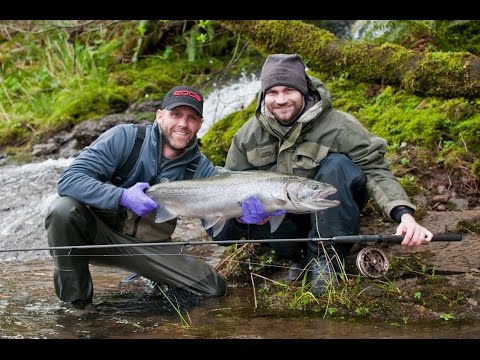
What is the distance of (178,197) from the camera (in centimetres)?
474

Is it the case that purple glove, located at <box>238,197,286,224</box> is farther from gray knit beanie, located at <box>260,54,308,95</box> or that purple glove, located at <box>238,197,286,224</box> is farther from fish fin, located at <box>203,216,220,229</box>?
gray knit beanie, located at <box>260,54,308,95</box>

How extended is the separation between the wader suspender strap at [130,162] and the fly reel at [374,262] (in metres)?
1.67

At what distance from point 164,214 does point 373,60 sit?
420cm

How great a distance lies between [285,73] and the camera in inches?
197

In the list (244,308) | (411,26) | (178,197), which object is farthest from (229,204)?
(411,26)

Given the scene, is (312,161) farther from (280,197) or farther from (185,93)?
(185,93)

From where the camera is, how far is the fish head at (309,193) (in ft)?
14.7

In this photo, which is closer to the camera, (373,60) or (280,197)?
(280,197)

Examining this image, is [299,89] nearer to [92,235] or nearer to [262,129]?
[262,129]

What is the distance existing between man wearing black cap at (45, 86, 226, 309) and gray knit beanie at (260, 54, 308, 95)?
1.68ft

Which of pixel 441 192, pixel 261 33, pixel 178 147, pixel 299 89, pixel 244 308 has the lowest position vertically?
pixel 244 308

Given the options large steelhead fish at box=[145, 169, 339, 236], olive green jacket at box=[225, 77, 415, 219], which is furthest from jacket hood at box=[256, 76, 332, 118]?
large steelhead fish at box=[145, 169, 339, 236]

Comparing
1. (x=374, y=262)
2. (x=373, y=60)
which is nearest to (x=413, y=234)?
(x=374, y=262)

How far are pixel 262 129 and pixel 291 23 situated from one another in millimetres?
3596
